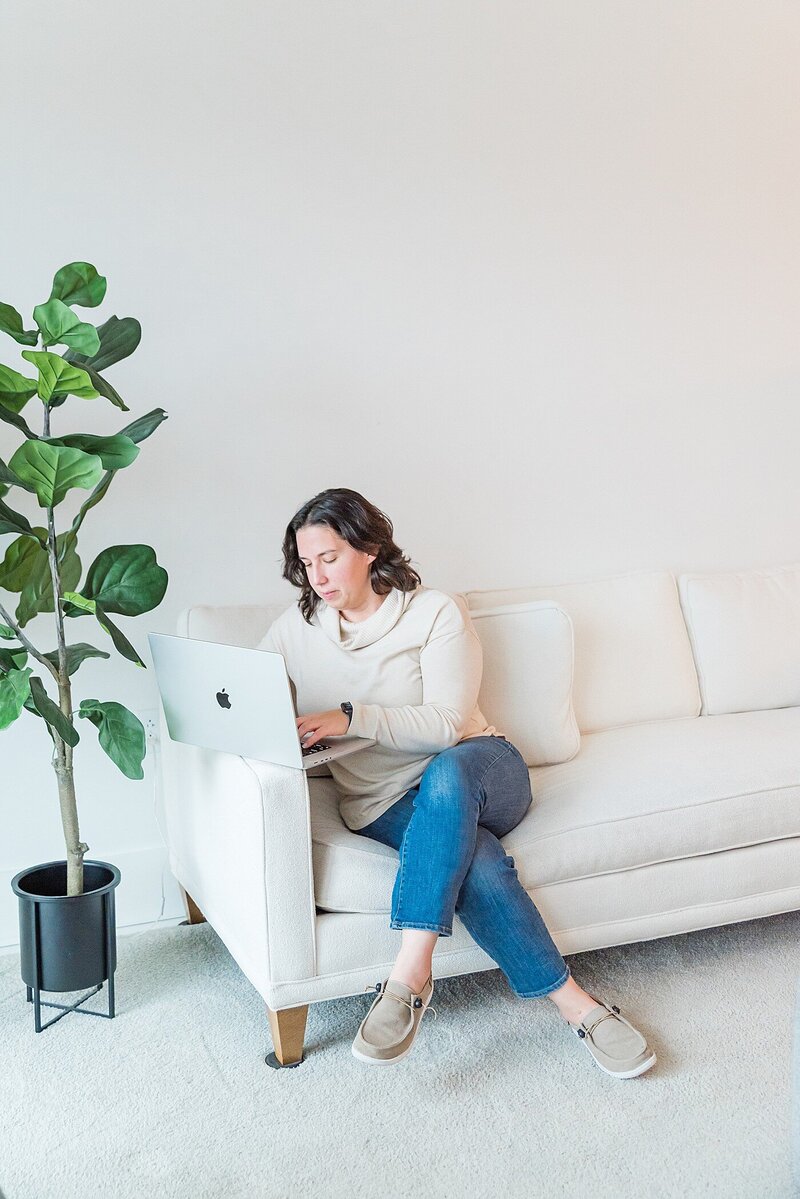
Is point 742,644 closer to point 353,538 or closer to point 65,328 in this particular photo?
point 353,538

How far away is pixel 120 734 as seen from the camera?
2055 millimetres

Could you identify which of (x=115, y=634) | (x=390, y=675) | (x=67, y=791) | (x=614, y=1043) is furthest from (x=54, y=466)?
(x=614, y=1043)

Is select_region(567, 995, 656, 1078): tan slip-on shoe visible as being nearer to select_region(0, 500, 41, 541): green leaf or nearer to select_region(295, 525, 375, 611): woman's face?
select_region(295, 525, 375, 611): woman's face

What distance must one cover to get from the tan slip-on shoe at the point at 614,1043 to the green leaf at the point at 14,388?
4.98ft

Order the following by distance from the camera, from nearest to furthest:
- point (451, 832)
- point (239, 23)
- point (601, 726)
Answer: point (451, 832), point (239, 23), point (601, 726)

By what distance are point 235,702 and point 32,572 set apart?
0.54 m

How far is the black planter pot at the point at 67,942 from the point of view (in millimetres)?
2084

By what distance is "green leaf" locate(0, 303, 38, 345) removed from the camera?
6.32 ft

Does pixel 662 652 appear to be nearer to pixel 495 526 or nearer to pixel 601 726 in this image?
pixel 601 726

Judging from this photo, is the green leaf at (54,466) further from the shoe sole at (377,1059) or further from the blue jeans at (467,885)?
the shoe sole at (377,1059)

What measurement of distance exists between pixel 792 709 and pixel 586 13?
2.00m

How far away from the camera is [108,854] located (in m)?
2.57

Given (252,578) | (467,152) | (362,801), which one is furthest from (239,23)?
(362,801)

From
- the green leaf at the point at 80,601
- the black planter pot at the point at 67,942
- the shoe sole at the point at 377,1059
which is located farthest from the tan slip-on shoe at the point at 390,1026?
the green leaf at the point at 80,601
